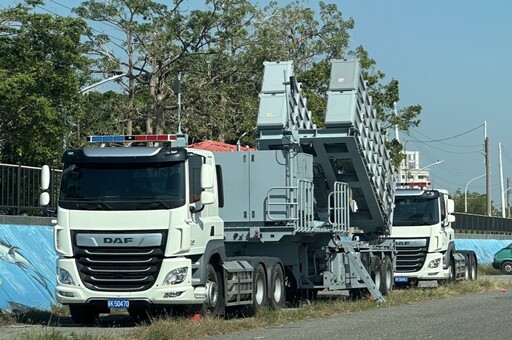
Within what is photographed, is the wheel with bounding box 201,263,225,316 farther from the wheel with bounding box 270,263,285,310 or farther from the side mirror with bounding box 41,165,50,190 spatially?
the side mirror with bounding box 41,165,50,190

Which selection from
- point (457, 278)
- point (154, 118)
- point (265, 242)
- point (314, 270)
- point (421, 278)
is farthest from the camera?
point (154, 118)

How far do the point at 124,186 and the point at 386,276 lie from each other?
1078 cm

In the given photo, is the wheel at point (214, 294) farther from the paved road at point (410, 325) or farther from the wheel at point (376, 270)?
the wheel at point (376, 270)

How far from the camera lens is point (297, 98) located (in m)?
22.6

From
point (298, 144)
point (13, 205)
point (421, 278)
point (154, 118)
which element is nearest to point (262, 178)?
point (298, 144)

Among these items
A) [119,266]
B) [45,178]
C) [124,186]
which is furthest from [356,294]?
[45,178]

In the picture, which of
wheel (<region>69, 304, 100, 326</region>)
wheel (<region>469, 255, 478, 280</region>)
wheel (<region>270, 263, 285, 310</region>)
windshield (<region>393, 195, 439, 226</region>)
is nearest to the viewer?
wheel (<region>69, 304, 100, 326</region>)

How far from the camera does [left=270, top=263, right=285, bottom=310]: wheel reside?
20516mm

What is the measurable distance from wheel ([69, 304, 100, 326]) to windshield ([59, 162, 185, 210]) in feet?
6.01

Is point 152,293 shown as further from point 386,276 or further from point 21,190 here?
point 386,276

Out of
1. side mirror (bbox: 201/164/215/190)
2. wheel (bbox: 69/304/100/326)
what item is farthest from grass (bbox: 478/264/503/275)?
side mirror (bbox: 201/164/215/190)

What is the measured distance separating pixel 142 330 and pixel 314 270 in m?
8.22

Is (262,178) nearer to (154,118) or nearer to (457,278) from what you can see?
(457,278)

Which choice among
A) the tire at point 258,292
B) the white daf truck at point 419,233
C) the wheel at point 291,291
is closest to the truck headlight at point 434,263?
the white daf truck at point 419,233
